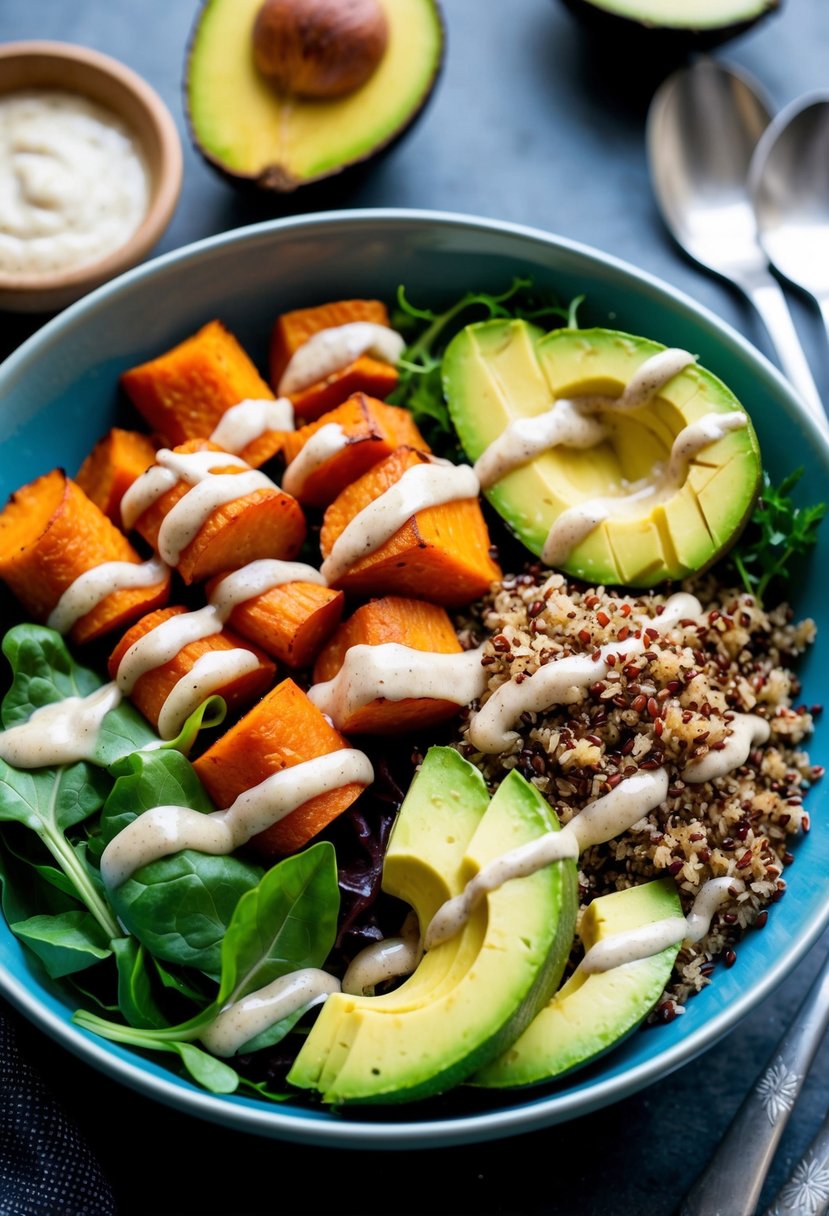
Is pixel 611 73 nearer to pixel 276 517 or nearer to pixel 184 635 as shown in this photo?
pixel 276 517

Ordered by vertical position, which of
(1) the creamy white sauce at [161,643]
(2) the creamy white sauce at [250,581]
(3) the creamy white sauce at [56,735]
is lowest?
(3) the creamy white sauce at [56,735]

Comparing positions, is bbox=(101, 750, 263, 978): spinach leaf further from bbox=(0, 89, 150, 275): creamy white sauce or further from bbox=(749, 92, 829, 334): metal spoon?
bbox=(749, 92, 829, 334): metal spoon

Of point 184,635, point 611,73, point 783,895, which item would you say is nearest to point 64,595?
point 184,635

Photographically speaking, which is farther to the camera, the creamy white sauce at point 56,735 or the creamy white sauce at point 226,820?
the creamy white sauce at point 56,735

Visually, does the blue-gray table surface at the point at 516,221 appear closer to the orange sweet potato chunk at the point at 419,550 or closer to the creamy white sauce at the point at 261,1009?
the creamy white sauce at the point at 261,1009

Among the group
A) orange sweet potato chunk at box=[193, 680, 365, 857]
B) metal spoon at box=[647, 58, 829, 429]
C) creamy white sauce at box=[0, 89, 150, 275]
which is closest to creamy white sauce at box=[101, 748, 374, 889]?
orange sweet potato chunk at box=[193, 680, 365, 857]

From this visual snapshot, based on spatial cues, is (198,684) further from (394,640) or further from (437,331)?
(437,331)

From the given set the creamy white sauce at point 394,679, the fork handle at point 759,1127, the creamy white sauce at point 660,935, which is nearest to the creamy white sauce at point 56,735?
the creamy white sauce at point 394,679

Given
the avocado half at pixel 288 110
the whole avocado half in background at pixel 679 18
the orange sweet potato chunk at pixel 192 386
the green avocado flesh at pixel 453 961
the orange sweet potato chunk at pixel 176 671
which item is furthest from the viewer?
the whole avocado half in background at pixel 679 18
